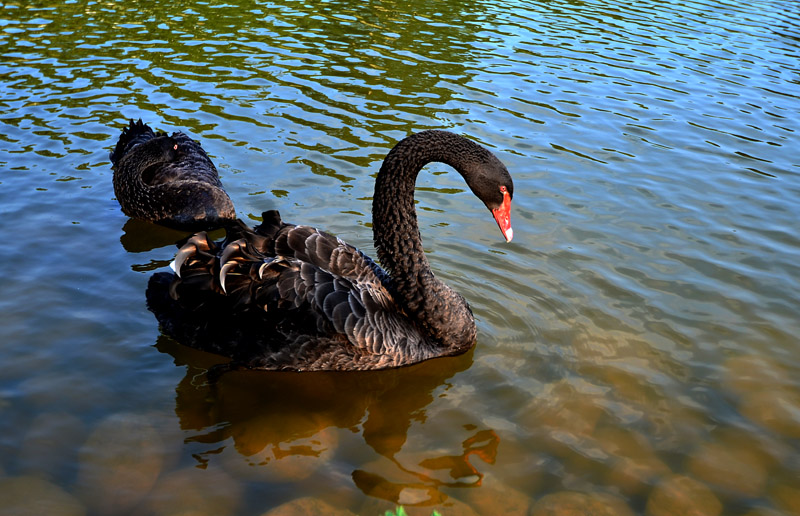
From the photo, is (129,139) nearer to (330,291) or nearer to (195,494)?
(330,291)

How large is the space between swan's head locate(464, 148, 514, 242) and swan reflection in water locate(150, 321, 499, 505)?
3.41ft

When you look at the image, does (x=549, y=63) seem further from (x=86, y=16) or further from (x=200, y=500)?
(x=200, y=500)

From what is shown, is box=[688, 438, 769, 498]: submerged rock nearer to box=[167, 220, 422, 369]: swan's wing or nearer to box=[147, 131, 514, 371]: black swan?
box=[147, 131, 514, 371]: black swan

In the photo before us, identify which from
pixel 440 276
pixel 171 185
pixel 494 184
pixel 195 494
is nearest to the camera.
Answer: pixel 195 494

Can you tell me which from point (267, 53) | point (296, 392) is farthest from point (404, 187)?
point (267, 53)

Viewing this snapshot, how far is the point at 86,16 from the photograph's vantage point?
12.9 metres

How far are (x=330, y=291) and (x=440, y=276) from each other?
1595mm

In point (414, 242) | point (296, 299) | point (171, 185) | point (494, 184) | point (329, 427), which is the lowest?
point (329, 427)

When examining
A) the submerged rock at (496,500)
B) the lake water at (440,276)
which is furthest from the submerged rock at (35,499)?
the submerged rock at (496,500)

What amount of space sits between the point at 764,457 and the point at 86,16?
12291mm

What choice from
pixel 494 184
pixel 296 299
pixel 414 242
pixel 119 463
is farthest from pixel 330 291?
pixel 119 463

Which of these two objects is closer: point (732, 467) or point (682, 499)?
point (682, 499)

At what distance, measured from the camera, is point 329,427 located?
15.7ft

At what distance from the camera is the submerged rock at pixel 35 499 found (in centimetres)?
394
